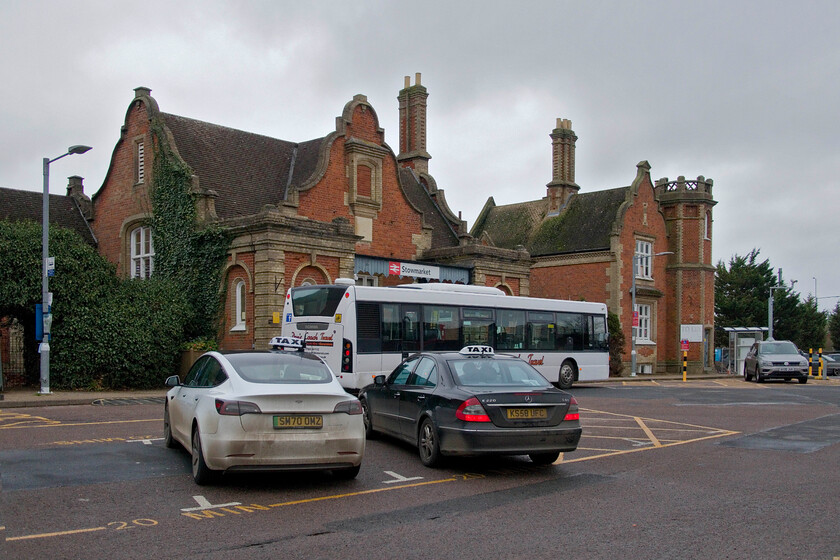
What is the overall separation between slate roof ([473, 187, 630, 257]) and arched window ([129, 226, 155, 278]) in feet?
67.8

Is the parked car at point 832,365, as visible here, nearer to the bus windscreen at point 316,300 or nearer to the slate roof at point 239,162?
the slate roof at point 239,162

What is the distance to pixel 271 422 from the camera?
28.2 ft

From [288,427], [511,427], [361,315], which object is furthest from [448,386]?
[361,315]

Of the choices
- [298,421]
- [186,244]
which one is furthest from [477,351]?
[186,244]

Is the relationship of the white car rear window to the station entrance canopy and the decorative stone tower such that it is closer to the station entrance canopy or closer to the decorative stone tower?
the station entrance canopy

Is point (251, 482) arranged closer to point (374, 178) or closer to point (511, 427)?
point (511, 427)

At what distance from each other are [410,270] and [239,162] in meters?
7.93

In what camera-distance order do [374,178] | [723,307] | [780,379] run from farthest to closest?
[723,307], [780,379], [374,178]

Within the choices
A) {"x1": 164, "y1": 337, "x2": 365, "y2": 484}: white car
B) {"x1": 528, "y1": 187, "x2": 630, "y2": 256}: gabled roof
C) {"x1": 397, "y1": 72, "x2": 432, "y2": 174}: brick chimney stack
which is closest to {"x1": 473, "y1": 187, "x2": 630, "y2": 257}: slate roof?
{"x1": 528, "y1": 187, "x2": 630, "y2": 256}: gabled roof

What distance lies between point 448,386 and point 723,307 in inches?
2356

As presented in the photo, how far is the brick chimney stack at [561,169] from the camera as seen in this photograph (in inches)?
1874

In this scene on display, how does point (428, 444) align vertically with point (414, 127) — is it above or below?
below

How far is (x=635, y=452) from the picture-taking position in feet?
39.4

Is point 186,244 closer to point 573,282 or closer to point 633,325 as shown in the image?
point 573,282
